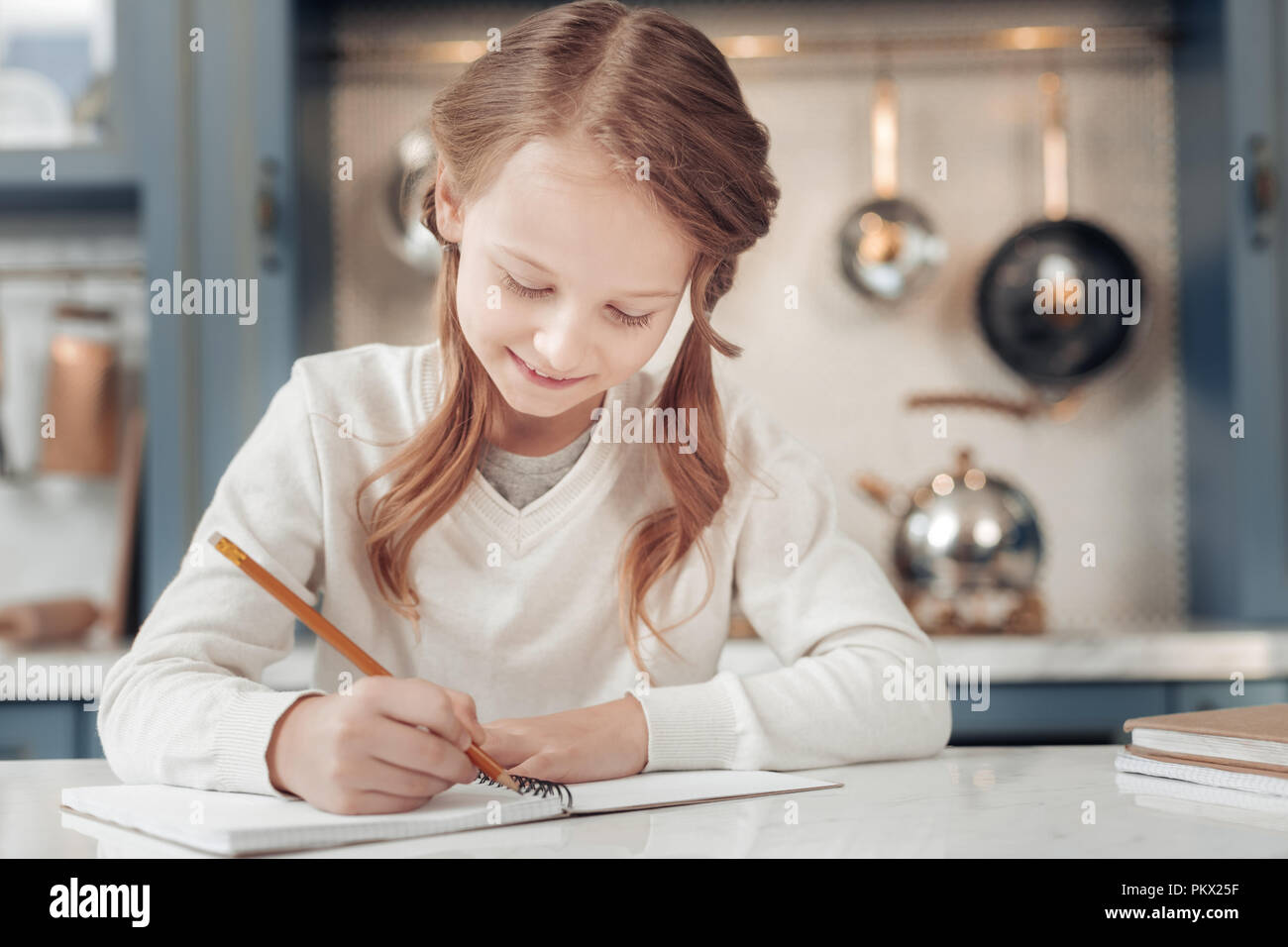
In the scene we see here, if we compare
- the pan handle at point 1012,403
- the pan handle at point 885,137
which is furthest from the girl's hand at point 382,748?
the pan handle at point 885,137

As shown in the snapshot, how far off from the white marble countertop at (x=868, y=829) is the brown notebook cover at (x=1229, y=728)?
0.02 metres

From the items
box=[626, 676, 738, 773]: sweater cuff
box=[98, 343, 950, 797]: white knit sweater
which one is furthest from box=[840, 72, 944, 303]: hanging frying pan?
box=[626, 676, 738, 773]: sweater cuff

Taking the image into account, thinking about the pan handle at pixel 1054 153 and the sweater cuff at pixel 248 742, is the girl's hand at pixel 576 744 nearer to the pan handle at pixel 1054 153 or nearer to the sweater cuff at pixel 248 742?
the sweater cuff at pixel 248 742

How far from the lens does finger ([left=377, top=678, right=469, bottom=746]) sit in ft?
1.97

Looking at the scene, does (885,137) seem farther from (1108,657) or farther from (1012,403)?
A: (1108,657)

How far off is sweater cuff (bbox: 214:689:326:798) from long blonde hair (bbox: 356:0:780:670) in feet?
0.78

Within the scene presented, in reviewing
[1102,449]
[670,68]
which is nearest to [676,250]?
[670,68]

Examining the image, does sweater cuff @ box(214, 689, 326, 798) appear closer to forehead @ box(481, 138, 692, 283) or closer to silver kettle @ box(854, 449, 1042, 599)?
forehead @ box(481, 138, 692, 283)

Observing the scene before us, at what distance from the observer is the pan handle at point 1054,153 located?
1891 millimetres

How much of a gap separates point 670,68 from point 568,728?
0.44m

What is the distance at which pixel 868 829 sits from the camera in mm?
586

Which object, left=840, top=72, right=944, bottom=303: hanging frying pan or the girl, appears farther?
left=840, top=72, right=944, bottom=303: hanging frying pan

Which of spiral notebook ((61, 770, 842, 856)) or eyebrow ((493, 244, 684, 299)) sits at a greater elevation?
eyebrow ((493, 244, 684, 299))

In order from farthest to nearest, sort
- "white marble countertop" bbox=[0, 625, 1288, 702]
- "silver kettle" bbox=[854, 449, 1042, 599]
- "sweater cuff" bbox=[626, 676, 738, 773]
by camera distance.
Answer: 1. "silver kettle" bbox=[854, 449, 1042, 599]
2. "white marble countertop" bbox=[0, 625, 1288, 702]
3. "sweater cuff" bbox=[626, 676, 738, 773]
